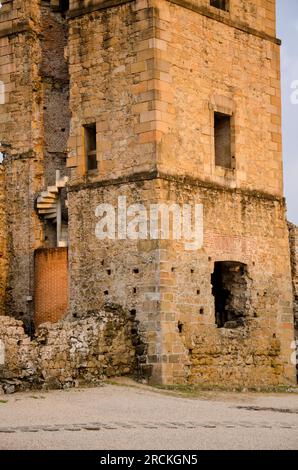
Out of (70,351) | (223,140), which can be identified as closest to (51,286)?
(70,351)

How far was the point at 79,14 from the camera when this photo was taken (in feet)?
69.6

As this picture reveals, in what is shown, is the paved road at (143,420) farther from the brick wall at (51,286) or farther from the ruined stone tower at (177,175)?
the brick wall at (51,286)

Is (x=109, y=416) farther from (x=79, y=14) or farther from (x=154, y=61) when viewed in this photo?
(x=79, y=14)

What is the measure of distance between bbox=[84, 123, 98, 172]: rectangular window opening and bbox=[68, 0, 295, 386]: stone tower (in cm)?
2

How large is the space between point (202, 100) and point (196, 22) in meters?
1.55

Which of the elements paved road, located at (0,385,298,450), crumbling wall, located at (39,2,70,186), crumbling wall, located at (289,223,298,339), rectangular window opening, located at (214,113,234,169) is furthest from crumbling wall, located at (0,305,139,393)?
crumbling wall, located at (39,2,70,186)

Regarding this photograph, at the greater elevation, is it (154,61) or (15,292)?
(154,61)

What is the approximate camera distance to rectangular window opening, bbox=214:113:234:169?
71.2 feet

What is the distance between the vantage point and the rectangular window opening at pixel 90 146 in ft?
68.9

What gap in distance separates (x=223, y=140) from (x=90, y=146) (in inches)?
110

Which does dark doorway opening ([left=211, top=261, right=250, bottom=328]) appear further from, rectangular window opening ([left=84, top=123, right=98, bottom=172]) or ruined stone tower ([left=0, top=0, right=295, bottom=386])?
rectangular window opening ([left=84, top=123, right=98, bottom=172])

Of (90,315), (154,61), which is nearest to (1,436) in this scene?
(90,315)
